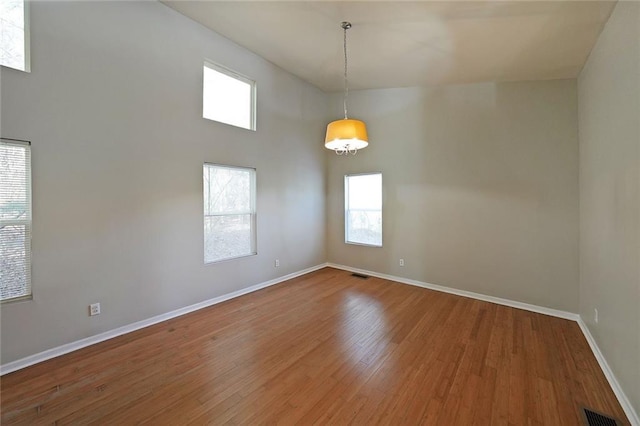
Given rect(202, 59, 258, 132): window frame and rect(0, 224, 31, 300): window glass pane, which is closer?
rect(0, 224, 31, 300): window glass pane

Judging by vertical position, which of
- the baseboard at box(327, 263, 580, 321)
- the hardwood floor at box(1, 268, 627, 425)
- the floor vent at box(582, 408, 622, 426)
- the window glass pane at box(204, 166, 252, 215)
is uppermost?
the window glass pane at box(204, 166, 252, 215)

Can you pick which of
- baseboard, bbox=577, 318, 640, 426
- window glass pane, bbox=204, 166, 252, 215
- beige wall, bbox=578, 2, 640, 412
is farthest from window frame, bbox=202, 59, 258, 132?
baseboard, bbox=577, 318, 640, 426

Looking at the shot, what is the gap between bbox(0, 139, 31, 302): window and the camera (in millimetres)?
2215

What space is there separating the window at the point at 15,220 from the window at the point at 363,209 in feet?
14.6

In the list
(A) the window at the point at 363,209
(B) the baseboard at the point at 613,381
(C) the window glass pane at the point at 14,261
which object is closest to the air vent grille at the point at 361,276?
(A) the window at the point at 363,209

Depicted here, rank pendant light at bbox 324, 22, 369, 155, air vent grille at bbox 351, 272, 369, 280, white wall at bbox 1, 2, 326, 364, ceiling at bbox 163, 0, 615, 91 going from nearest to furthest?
1. white wall at bbox 1, 2, 326, 364
2. ceiling at bbox 163, 0, 615, 91
3. pendant light at bbox 324, 22, 369, 155
4. air vent grille at bbox 351, 272, 369, 280

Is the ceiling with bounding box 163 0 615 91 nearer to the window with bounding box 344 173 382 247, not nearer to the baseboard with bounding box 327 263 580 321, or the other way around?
the window with bounding box 344 173 382 247

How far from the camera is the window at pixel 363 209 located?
200 inches

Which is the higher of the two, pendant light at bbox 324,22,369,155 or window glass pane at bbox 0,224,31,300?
pendant light at bbox 324,22,369,155

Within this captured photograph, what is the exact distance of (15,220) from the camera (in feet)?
7.41

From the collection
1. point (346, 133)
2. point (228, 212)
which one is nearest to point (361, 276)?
Result: point (228, 212)

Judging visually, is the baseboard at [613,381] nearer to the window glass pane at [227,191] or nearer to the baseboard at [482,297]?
the baseboard at [482,297]

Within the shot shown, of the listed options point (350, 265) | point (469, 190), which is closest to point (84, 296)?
point (350, 265)

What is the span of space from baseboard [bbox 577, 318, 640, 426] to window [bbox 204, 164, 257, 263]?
4124 millimetres
